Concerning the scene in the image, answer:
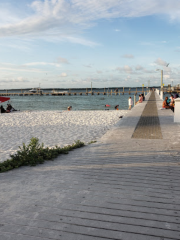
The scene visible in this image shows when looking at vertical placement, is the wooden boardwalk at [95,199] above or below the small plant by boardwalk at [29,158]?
below

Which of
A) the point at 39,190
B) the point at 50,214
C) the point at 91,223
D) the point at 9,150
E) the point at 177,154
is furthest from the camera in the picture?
the point at 9,150

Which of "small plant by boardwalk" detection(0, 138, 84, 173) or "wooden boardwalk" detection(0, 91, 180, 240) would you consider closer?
"wooden boardwalk" detection(0, 91, 180, 240)

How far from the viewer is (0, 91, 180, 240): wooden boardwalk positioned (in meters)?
2.56

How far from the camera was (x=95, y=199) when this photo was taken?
3283 millimetres

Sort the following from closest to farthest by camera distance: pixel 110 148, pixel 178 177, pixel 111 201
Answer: pixel 111 201, pixel 178 177, pixel 110 148

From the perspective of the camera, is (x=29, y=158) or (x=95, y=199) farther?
(x=29, y=158)

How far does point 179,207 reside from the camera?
3064 mm

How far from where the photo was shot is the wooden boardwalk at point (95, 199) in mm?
2562

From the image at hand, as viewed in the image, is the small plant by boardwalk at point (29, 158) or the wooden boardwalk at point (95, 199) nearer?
the wooden boardwalk at point (95, 199)

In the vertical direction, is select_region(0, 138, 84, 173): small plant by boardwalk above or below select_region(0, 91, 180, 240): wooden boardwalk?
above

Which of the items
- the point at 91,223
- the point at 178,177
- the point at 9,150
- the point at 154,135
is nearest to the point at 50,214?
the point at 91,223

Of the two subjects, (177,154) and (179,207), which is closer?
(179,207)

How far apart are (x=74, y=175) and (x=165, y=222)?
79.4 inches

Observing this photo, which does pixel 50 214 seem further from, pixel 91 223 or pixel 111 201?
pixel 111 201
